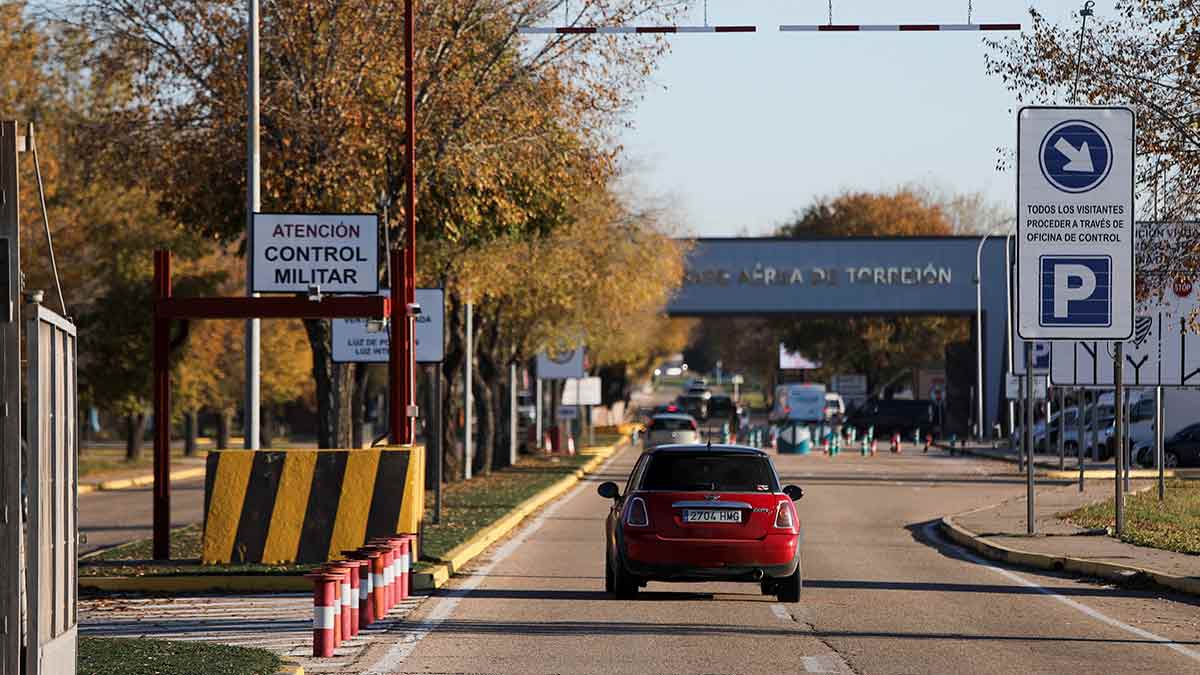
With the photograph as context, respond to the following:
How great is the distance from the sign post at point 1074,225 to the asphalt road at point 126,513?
1179 centimetres

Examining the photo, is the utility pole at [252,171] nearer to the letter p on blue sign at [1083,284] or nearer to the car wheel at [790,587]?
the car wheel at [790,587]

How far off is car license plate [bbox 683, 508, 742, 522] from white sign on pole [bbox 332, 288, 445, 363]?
9656 mm

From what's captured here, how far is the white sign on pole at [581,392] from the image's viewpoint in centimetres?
5934

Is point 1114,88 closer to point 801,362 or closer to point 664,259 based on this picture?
point 664,259

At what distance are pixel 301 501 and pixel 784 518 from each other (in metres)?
5.54

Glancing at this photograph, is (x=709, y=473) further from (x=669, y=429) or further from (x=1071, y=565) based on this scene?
(x=669, y=429)

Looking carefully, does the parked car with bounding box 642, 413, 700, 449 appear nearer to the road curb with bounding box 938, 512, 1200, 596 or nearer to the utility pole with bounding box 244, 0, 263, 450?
the road curb with bounding box 938, 512, 1200, 596

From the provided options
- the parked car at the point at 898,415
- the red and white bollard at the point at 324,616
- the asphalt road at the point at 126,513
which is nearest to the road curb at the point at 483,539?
the asphalt road at the point at 126,513

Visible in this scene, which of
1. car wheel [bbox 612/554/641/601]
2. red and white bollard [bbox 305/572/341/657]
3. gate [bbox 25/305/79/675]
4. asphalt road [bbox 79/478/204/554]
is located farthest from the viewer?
asphalt road [bbox 79/478/204/554]

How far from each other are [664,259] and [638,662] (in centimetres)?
3963

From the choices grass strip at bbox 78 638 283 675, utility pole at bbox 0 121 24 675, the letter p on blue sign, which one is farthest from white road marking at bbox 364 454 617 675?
the letter p on blue sign

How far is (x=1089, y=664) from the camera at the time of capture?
12805 mm

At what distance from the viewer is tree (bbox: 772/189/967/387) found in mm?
97688

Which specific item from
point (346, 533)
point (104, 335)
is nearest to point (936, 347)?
point (104, 335)
